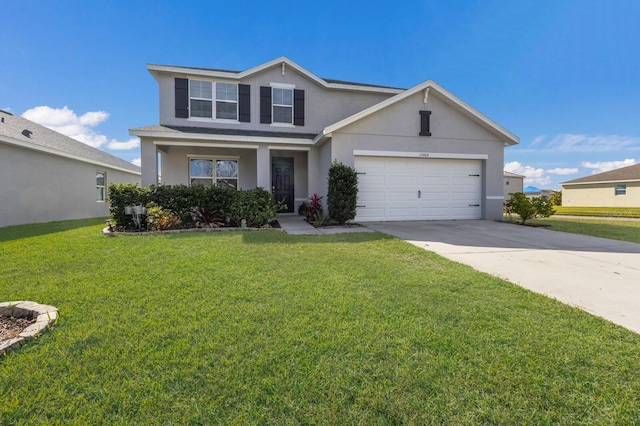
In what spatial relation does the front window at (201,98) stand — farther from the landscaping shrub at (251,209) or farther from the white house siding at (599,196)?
the white house siding at (599,196)

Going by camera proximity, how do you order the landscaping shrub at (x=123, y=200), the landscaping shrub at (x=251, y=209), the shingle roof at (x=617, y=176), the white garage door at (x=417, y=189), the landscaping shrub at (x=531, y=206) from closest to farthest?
1. the landscaping shrub at (x=123, y=200)
2. the landscaping shrub at (x=251, y=209)
3. the white garage door at (x=417, y=189)
4. the landscaping shrub at (x=531, y=206)
5. the shingle roof at (x=617, y=176)

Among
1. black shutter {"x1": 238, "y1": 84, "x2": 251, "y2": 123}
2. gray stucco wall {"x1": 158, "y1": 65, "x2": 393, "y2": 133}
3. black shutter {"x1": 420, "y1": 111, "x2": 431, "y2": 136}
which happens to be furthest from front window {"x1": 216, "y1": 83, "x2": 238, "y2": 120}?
black shutter {"x1": 420, "y1": 111, "x2": 431, "y2": 136}

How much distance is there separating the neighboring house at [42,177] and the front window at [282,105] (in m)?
9.10

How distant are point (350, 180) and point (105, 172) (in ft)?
47.0

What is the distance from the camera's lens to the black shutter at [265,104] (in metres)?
11.9

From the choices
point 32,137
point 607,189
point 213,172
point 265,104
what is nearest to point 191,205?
point 213,172

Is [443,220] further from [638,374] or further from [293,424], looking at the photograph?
[293,424]

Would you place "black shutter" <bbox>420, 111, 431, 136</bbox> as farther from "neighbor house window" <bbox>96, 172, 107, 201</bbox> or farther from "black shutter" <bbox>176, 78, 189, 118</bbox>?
"neighbor house window" <bbox>96, 172, 107, 201</bbox>

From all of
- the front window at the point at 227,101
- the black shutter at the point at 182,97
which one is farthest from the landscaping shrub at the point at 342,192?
the black shutter at the point at 182,97

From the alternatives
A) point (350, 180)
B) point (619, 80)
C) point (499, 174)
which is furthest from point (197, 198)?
point (619, 80)

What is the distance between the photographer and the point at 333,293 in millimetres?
3484

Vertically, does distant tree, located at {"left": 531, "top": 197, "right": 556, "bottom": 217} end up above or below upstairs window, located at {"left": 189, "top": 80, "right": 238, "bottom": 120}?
below

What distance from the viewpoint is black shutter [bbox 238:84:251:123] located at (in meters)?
11.7

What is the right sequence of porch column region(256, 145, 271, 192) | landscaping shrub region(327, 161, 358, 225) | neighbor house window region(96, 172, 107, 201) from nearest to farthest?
landscaping shrub region(327, 161, 358, 225) < porch column region(256, 145, 271, 192) < neighbor house window region(96, 172, 107, 201)
